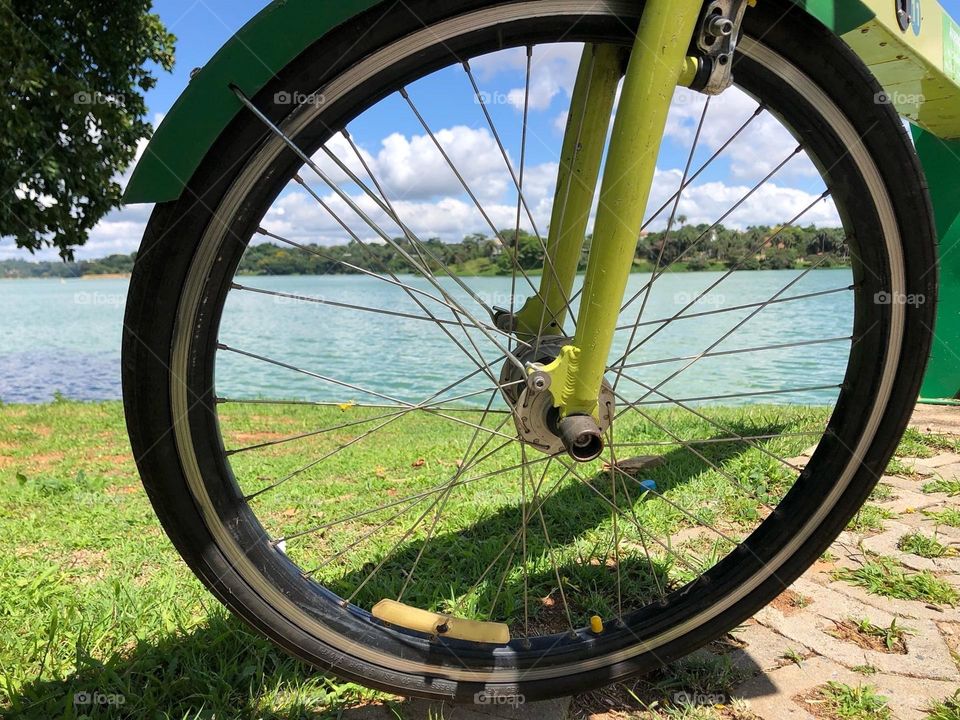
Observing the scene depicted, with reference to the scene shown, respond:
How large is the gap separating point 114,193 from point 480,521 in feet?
15.3

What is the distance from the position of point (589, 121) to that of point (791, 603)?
56.7 inches

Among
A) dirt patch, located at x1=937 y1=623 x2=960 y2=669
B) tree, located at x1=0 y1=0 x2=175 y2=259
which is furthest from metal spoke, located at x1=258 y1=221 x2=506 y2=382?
tree, located at x1=0 y1=0 x2=175 y2=259

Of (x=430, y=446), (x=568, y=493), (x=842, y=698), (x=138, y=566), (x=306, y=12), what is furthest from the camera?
(x=430, y=446)

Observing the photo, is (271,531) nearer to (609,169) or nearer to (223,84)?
(223,84)

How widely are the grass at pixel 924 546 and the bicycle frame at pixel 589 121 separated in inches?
58.6

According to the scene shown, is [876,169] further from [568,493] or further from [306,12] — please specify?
[568,493]

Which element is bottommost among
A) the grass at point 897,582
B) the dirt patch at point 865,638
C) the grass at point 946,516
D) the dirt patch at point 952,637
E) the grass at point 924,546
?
the dirt patch at point 865,638

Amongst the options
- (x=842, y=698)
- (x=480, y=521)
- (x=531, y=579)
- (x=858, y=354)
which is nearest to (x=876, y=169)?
(x=858, y=354)

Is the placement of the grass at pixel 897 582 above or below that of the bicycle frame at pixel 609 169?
below

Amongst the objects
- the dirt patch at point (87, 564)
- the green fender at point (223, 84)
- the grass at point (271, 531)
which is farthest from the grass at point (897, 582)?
the dirt patch at point (87, 564)

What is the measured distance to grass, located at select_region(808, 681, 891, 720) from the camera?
1404mm

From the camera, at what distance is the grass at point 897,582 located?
1.88 meters

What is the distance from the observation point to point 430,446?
3945mm

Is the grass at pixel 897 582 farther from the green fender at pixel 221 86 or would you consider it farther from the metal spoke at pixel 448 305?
the green fender at pixel 221 86
